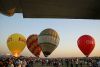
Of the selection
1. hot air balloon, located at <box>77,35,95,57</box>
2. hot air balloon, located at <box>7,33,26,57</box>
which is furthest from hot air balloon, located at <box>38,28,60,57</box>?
hot air balloon, located at <box>7,33,26,57</box>

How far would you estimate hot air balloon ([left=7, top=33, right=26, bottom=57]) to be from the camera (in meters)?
11.8

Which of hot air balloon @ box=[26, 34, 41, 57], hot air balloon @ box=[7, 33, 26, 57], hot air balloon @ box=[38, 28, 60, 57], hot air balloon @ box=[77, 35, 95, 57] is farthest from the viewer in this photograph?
hot air balloon @ box=[26, 34, 41, 57]

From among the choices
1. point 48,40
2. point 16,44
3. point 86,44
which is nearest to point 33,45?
point 16,44

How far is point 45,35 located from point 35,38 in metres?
1.91

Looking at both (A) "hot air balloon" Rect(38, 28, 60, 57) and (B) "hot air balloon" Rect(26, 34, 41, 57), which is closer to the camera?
(A) "hot air balloon" Rect(38, 28, 60, 57)

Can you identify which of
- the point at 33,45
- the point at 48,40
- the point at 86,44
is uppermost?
the point at 48,40

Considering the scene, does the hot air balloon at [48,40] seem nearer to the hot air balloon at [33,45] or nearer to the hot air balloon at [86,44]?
the hot air balloon at [86,44]

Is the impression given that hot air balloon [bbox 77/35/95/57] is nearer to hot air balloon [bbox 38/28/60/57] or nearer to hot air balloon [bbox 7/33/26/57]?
hot air balloon [bbox 38/28/60/57]

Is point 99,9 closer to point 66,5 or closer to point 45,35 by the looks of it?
point 66,5

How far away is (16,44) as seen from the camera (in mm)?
11898

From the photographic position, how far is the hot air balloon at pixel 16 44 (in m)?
11.8

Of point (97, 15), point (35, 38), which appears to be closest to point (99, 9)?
point (97, 15)

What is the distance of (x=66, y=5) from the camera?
698 cm

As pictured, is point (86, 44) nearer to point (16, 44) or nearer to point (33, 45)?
point (33, 45)
